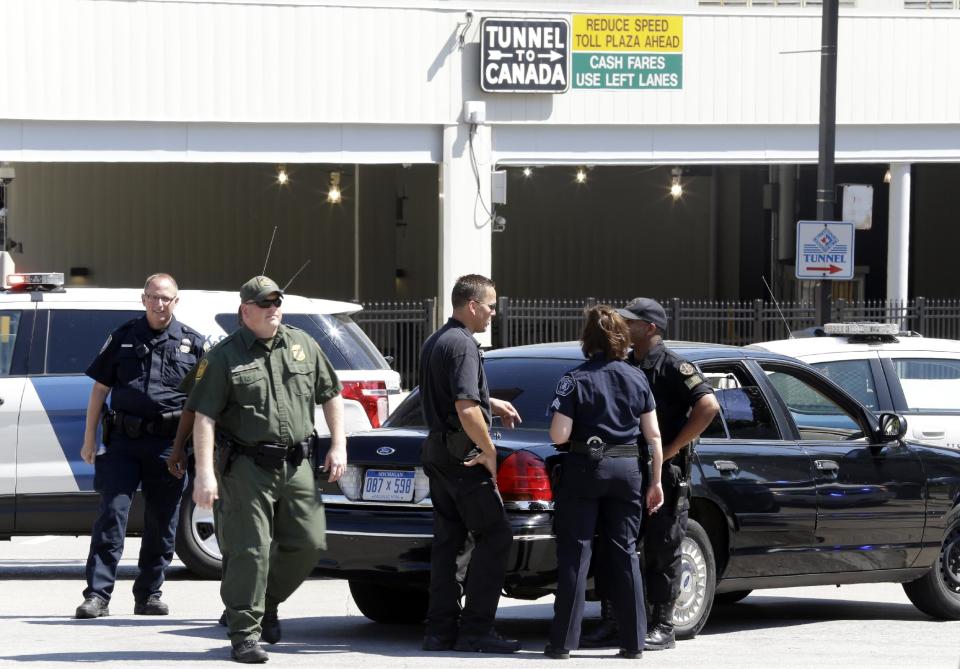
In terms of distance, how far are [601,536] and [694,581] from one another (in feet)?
2.63

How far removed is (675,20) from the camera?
2291cm

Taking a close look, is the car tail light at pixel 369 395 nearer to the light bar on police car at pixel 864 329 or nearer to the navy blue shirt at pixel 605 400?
the navy blue shirt at pixel 605 400

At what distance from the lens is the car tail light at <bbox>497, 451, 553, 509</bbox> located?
6.89 meters

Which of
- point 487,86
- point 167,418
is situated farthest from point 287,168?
point 167,418

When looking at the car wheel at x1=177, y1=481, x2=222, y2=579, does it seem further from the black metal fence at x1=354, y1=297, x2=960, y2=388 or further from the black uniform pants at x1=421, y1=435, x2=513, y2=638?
the black metal fence at x1=354, y1=297, x2=960, y2=388

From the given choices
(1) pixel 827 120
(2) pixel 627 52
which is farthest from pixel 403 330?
(1) pixel 827 120

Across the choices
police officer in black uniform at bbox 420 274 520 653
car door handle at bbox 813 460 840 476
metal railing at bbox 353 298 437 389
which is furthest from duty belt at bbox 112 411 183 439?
metal railing at bbox 353 298 437 389

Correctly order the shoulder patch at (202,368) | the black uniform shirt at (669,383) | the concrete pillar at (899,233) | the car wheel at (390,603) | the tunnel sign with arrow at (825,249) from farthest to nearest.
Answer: the concrete pillar at (899,233) → the tunnel sign with arrow at (825,249) → the car wheel at (390,603) → the black uniform shirt at (669,383) → the shoulder patch at (202,368)

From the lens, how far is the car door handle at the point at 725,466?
24.7 feet

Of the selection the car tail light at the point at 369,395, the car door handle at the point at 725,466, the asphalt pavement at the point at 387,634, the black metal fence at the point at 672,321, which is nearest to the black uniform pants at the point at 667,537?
the asphalt pavement at the point at 387,634

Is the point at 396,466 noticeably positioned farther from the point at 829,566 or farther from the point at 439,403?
the point at 829,566

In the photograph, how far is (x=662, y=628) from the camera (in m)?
7.17

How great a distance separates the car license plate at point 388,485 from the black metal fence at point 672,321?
1366 centimetres

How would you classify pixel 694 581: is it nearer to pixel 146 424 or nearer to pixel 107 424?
pixel 146 424
